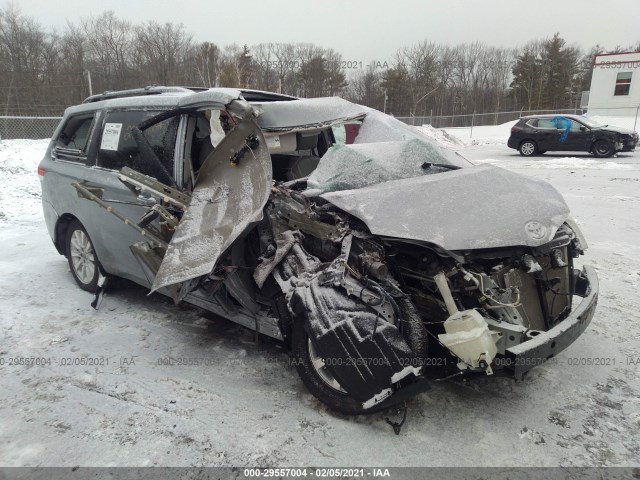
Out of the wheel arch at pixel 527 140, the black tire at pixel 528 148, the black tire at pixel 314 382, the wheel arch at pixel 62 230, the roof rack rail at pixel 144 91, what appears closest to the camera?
the black tire at pixel 314 382

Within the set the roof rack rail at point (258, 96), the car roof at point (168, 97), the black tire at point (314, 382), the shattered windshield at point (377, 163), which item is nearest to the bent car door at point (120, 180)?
the car roof at point (168, 97)

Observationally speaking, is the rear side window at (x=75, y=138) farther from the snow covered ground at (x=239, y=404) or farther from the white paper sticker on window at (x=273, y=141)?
the white paper sticker on window at (x=273, y=141)

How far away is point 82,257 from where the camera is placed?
4820 millimetres

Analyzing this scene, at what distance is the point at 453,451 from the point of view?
2500 mm

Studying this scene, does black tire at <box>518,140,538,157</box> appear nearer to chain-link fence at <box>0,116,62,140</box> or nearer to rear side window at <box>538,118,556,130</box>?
rear side window at <box>538,118,556,130</box>

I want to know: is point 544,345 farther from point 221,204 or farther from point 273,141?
point 273,141

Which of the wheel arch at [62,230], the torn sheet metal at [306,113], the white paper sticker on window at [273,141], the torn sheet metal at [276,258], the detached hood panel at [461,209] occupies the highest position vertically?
the torn sheet metal at [306,113]

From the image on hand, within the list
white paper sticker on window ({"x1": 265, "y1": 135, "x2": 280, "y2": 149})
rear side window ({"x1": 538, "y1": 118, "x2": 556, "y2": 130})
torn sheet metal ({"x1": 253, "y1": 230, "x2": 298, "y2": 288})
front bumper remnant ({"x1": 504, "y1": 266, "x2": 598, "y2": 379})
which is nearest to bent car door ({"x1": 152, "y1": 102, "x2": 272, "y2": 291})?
torn sheet metal ({"x1": 253, "y1": 230, "x2": 298, "y2": 288})

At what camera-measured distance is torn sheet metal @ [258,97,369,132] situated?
364 centimetres

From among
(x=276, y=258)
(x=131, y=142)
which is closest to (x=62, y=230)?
(x=131, y=142)

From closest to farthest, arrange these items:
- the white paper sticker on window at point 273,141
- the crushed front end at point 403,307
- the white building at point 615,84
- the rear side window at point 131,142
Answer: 1. the crushed front end at point 403,307
2. the white paper sticker on window at point 273,141
3. the rear side window at point 131,142
4. the white building at point 615,84

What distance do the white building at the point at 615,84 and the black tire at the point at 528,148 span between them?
2073 centimetres

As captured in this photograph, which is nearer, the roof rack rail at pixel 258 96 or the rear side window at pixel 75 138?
the roof rack rail at pixel 258 96

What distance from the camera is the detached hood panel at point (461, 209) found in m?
2.62
